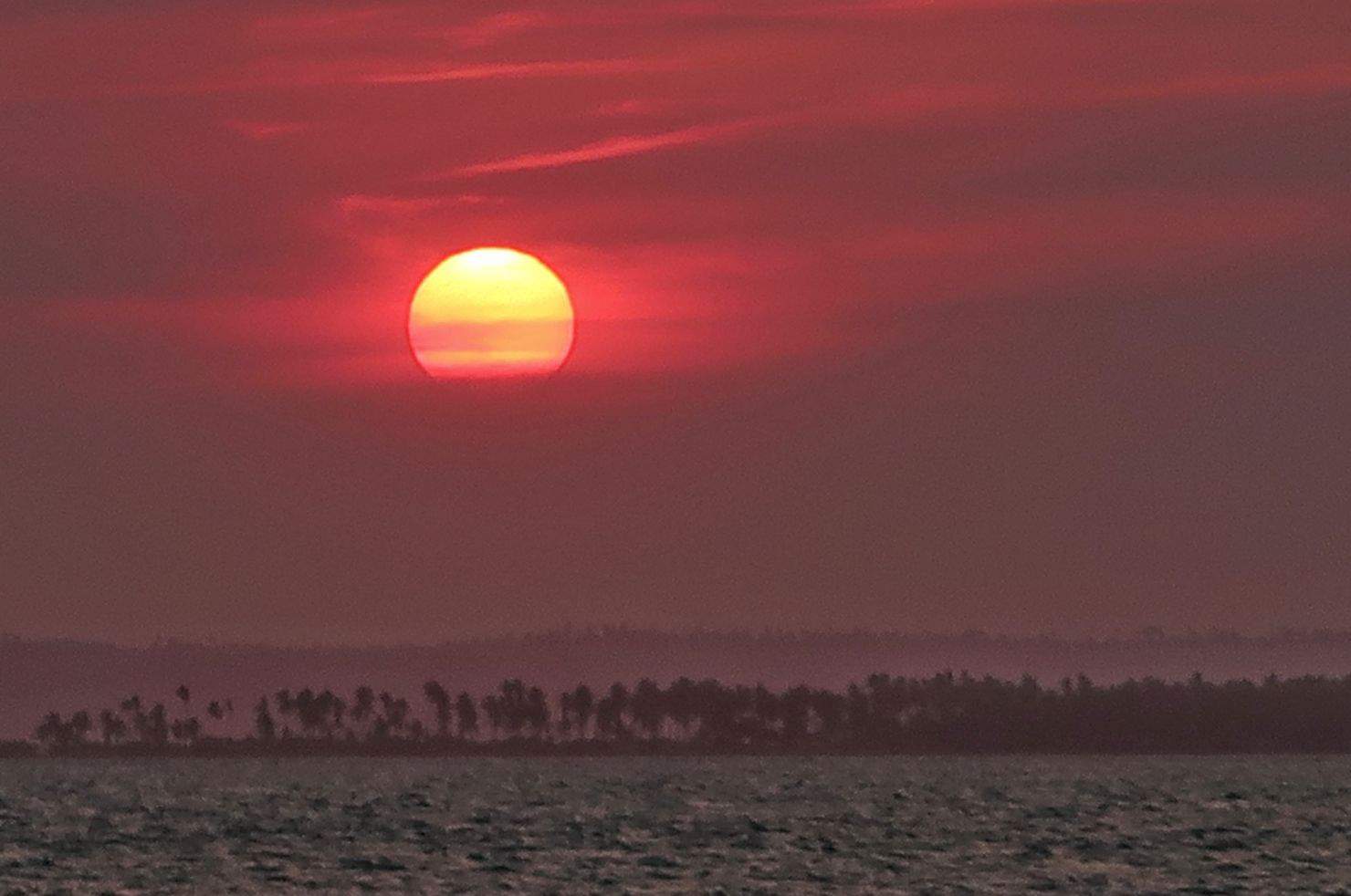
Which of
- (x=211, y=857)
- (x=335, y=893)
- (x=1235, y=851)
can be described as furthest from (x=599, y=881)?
(x=1235, y=851)

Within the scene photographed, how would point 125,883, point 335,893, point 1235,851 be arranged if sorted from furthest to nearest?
1. point 1235,851
2. point 125,883
3. point 335,893

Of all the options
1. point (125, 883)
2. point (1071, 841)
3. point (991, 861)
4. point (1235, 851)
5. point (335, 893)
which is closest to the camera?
point (335, 893)

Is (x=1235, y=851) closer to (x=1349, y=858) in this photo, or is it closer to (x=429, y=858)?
(x=1349, y=858)

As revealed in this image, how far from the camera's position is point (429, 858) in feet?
543

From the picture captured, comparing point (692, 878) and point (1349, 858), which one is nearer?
point (692, 878)

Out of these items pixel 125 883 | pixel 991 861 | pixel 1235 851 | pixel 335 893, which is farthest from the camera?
pixel 1235 851

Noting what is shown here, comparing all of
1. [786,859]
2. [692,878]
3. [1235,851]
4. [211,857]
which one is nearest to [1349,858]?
[1235,851]

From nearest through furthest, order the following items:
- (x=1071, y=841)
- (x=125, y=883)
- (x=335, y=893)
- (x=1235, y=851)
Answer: (x=335, y=893) → (x=125, y=883) → (x=1235, y=851) → (x=1071, y=841)

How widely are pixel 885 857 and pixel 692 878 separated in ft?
85.6

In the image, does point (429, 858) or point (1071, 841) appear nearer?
point (429, 858)

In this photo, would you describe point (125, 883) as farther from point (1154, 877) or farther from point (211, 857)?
point (1154, 877)

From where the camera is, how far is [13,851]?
181500 mm

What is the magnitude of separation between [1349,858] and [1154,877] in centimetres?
2400

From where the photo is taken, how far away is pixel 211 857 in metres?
168
